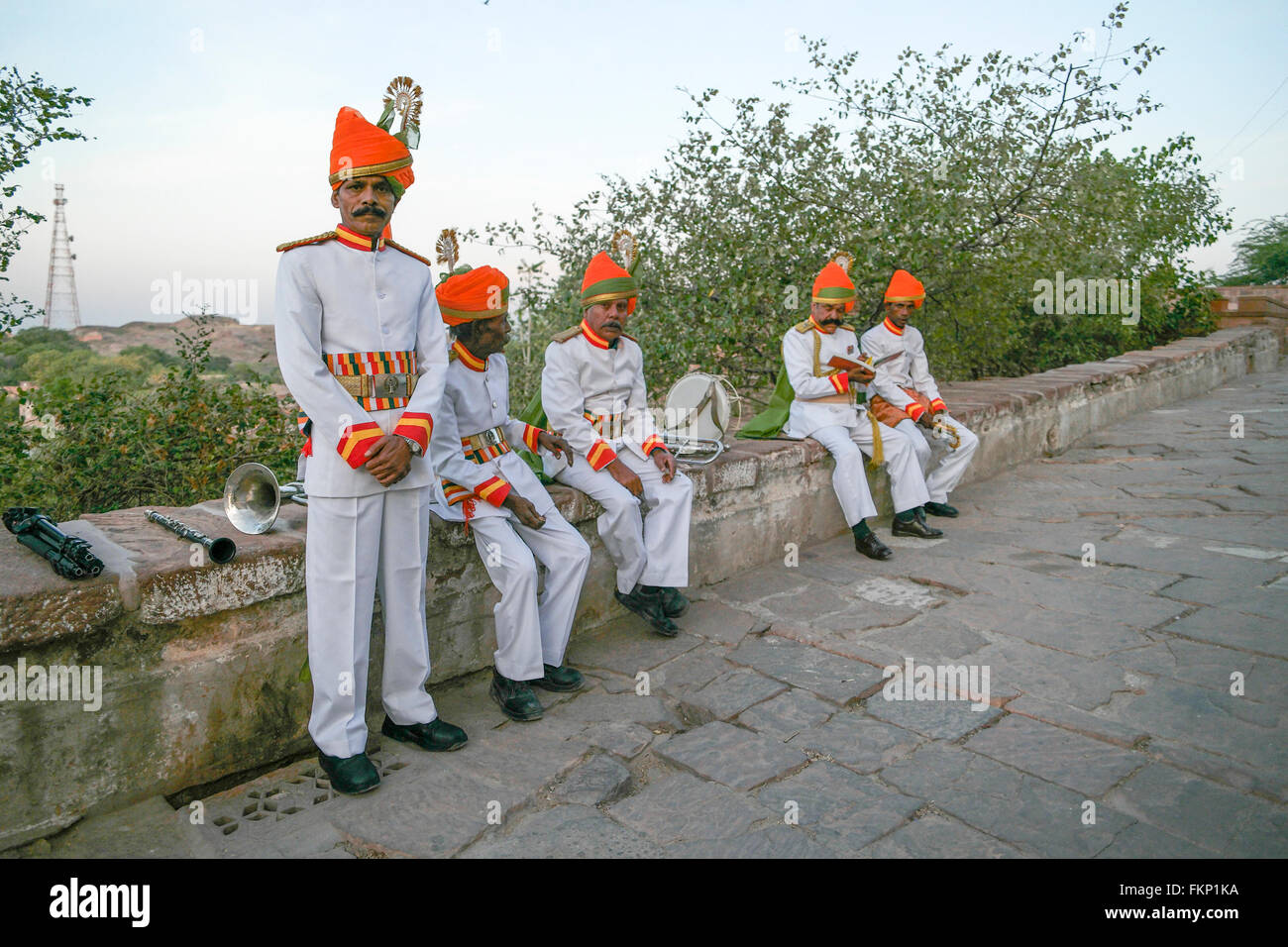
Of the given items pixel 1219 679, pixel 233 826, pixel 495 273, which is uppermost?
pixel 495 273

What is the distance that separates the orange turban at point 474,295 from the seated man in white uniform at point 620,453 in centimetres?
57

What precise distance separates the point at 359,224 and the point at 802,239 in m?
5.07

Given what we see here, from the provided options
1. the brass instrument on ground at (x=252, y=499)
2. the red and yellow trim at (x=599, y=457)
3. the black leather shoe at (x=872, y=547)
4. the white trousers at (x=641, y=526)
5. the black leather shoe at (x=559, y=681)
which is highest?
the red and yellow trim at (x=599, y=457)

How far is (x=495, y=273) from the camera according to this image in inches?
140

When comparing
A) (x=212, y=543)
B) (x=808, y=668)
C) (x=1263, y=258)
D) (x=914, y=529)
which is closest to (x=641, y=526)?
(x=808, y=668)

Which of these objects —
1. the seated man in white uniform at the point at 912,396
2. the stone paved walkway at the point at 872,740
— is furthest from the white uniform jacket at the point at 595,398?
the seated man in white uniform at the point at 912,396

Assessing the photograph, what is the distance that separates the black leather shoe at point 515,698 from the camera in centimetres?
317

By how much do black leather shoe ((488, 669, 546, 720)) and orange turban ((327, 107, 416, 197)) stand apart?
1787 millimetres

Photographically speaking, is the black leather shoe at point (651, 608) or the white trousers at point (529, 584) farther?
the black leather shoe at point (651, 608)

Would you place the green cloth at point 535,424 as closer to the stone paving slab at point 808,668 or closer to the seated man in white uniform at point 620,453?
the seated man in white uniform at point 620,453

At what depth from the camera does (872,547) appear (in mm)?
5027

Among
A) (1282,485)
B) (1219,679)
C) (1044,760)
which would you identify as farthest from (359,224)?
(1282,485)

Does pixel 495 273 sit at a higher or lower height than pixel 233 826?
higher
